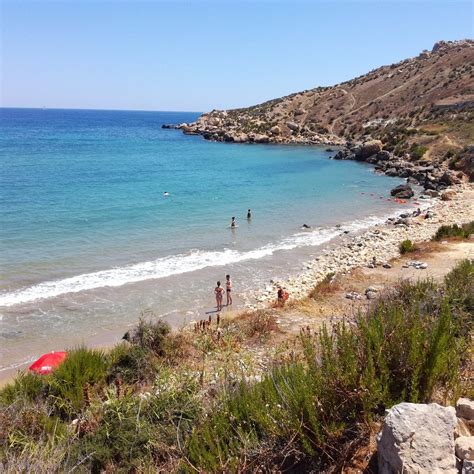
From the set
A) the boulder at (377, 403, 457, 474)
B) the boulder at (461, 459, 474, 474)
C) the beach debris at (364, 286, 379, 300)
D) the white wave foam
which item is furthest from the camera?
the white wave foam

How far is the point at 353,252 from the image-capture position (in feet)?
68.5

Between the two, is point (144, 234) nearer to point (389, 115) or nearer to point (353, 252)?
point (353, 252)

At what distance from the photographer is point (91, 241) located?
21891 mm

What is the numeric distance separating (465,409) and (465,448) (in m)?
0.82

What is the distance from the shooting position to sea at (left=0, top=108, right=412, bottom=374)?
1483 centimetres

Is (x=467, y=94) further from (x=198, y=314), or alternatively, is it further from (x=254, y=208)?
(x=198, y=314)

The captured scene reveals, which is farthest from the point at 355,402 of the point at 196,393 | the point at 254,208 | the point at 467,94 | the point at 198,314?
the point at 467,94

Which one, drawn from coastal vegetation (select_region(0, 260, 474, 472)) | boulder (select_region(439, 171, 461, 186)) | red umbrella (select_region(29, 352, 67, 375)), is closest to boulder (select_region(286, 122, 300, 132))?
boulder (select_region(439, 171, 461, 186))

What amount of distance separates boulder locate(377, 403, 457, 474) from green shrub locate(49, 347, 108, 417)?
5.16m

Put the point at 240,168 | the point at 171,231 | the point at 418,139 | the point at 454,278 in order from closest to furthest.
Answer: the point at 454,278
the point at 171,231
the point at 240,168
the point at 418,139

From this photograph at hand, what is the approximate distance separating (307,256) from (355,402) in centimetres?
1731

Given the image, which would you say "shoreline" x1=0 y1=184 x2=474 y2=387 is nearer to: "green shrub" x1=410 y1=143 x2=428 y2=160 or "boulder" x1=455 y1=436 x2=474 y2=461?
"boulder" x1=455 y1=436 x2=474 y2=461

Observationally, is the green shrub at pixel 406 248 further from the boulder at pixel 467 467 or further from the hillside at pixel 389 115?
the hillside at pixel 389 115

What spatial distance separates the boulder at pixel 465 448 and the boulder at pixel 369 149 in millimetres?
56451
